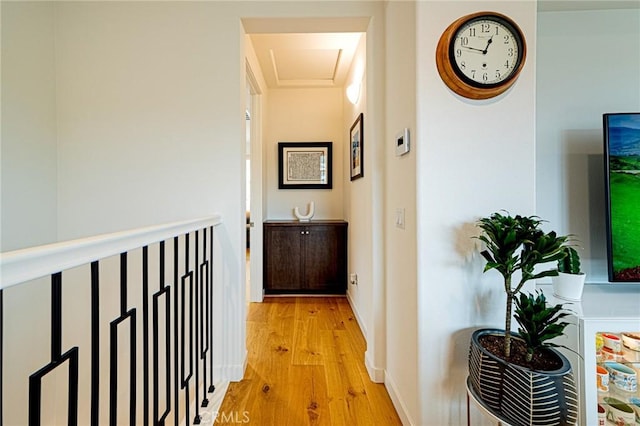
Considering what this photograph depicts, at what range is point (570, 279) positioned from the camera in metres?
1.48

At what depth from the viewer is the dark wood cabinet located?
11.4 ft

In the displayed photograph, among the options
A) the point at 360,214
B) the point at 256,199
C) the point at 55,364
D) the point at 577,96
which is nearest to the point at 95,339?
the point at 55,364

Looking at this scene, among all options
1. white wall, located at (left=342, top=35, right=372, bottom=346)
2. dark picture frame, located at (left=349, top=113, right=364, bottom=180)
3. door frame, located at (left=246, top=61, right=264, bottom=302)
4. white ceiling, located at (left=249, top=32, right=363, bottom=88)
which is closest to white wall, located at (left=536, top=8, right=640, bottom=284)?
white wall, located at (left=342, top=35, right=372, bottom=346)

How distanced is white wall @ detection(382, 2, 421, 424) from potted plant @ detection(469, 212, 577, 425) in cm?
31

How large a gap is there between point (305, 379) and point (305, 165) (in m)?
2.49

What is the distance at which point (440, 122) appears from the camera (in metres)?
1.38

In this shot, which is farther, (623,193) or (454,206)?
(623,193)

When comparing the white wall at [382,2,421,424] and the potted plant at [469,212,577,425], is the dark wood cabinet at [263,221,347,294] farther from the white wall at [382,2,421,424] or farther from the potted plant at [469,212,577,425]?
the potted plant at [469,212,577,425]

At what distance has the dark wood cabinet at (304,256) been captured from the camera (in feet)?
A: 11.4

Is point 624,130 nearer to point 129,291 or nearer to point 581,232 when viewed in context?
point 581,232

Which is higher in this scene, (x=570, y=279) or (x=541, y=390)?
(x=570, y=279)

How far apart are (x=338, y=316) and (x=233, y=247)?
1.43m

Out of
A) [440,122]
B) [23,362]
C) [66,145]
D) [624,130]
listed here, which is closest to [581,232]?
[624,130]

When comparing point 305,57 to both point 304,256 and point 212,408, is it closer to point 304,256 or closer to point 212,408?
point 304,256
